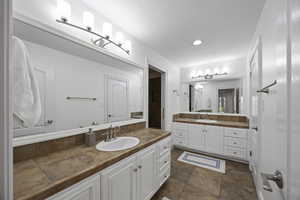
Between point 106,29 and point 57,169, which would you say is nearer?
point 57,169

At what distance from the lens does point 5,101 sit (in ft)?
1.30

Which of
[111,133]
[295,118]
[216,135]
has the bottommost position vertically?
[216,135]

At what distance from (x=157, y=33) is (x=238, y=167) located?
2.85 meters

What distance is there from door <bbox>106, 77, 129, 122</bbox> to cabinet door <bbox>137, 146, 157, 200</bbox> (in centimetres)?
65

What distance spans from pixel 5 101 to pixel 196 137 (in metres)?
3.03

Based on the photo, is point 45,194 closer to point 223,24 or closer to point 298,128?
point 298,128

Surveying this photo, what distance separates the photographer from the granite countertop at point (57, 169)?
0.60m

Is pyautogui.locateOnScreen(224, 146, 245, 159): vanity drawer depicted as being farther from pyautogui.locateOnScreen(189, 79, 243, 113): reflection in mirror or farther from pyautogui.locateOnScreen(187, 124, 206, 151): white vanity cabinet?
pyautogui.locateOnScreen(189, 79, 243, 113): reflection in mirror

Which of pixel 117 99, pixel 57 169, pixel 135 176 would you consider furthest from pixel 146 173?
pixel 117 99

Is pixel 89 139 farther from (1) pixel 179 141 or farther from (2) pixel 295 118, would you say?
(1) pixel 179 141

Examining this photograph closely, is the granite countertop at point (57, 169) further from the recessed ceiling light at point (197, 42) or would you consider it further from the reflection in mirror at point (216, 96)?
the reflection in mirror at point (216, 96)

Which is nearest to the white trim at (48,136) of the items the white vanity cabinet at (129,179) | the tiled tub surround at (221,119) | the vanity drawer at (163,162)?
the white vanity cabinet at (129,179)

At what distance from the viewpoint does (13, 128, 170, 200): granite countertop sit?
60cm

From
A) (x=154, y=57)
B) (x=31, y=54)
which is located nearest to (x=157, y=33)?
(x=154, y=57)
